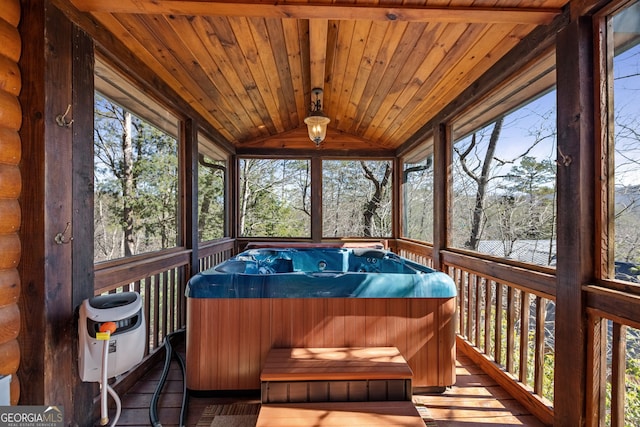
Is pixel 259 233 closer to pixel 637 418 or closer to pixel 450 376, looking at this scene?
pixel 450 376

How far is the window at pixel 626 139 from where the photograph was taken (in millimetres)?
1406

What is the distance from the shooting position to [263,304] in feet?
6.51

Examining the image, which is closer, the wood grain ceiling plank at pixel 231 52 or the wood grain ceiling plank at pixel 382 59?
the wood grain ceiling plank at pixel 231 52

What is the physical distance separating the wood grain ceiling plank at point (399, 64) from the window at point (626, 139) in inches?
42.9

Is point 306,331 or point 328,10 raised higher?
point 328,10

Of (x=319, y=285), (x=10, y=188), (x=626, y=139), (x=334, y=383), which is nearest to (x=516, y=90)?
(x=626, y=139)

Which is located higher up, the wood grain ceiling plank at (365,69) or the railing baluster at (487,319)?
the wood grain ceiling plank at (365,69)

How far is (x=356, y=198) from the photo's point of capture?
5.09 m

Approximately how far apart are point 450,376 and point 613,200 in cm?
137

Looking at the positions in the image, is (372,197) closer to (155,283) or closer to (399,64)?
(399,64)

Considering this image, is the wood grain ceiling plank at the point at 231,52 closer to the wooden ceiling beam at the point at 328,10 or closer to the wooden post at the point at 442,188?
the wooden ceiling beam at the point at 328,10

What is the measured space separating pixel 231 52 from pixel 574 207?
2.57 m

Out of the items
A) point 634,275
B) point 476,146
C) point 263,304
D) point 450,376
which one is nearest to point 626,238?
point 634,275
